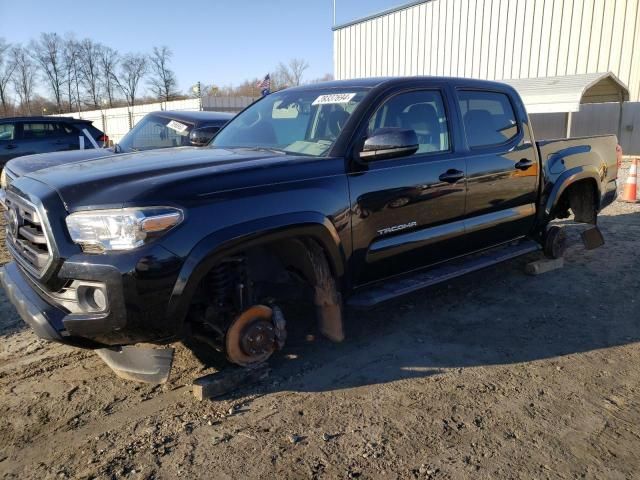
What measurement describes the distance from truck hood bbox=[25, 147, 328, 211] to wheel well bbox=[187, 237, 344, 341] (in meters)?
0.39

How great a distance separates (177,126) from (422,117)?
4411mm

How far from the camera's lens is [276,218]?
2.88 metres

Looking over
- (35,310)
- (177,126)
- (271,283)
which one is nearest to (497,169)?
(271,283)

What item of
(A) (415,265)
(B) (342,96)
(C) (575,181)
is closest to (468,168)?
(A) (415,265)

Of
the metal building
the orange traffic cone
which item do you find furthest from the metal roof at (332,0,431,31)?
the orange traffic cone

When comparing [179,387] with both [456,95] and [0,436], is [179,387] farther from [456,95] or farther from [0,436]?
[456,95]

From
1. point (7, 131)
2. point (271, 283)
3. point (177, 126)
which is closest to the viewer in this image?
point (271, 283)

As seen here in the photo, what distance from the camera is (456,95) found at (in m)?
4.21

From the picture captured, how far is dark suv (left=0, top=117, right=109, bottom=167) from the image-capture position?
11.5 meters

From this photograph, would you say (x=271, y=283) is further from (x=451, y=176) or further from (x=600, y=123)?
(x=600, y=123)

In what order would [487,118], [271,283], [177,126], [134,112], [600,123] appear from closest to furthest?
[271,283] → [487,118] → [177,126] → [600,123] → [134,112]

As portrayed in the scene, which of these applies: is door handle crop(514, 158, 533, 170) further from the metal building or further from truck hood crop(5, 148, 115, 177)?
the metal building

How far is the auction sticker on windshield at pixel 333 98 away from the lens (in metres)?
3.69

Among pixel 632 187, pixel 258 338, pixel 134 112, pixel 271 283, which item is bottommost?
pixel 632 187
